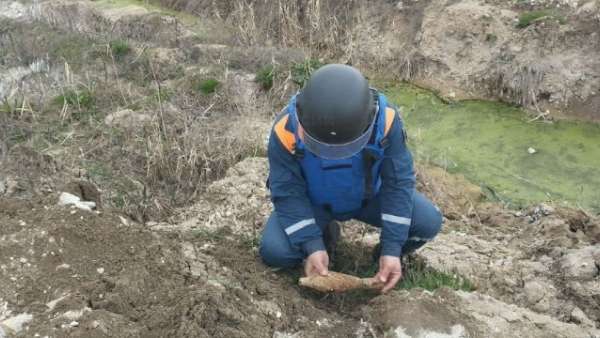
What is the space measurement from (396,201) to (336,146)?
22.0 inches

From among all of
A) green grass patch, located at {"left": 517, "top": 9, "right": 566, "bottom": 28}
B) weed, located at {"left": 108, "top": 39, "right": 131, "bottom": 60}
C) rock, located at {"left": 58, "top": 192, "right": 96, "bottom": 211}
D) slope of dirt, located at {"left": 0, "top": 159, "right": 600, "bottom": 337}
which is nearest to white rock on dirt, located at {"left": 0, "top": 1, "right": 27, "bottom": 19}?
weed, located at {"left": 108, "top": 39, "right": 131, "bottom": 60}

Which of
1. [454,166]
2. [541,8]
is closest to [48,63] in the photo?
[454,166]

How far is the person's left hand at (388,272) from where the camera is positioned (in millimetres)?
2576

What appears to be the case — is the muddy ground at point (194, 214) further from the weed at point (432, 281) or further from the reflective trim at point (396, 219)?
the reflective trim at point (396, 219)

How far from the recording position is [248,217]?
332 centimetres

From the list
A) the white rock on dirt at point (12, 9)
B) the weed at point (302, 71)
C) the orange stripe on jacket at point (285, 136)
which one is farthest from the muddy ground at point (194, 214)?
the white rock on dirt at point (12, 9)

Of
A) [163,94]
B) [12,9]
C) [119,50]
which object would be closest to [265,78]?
[163,94]

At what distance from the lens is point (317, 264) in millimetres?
2584

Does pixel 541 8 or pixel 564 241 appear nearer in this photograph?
pixel 564 241

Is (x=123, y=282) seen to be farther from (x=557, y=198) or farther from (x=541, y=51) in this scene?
(x=541, y=51)

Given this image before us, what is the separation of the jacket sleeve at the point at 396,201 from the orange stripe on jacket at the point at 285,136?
405mm

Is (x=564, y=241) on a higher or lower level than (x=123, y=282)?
lower

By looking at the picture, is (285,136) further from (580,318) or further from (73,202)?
(580,318)

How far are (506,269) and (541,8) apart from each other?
10.7 feet
